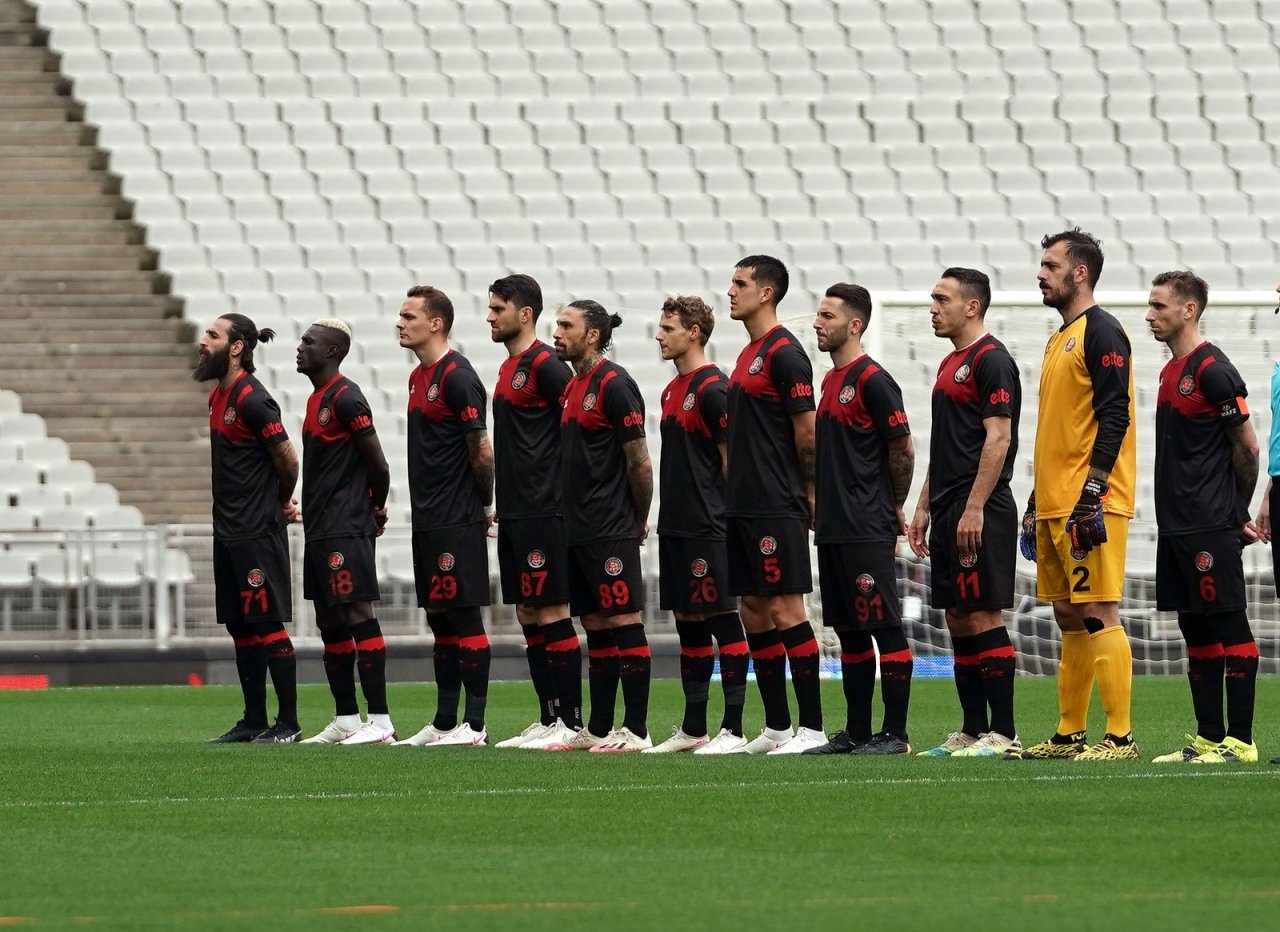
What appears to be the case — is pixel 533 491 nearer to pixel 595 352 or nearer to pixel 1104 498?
pixel 595 352

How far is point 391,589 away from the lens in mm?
17266

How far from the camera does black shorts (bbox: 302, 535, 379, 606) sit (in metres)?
10.5

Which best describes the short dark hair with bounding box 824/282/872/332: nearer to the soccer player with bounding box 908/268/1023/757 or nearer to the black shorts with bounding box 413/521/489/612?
the soccer player with bounding box 908/268/1023/757

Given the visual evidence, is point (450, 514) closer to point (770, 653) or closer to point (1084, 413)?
point (770, 653)

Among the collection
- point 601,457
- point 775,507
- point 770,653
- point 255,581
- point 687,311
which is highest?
point 687,311

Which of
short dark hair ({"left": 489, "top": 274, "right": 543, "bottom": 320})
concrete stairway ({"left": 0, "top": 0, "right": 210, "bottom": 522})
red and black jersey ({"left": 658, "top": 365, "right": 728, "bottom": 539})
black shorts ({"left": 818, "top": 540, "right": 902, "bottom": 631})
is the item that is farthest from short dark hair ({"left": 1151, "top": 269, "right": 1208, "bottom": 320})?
concrete stairway ({"left": 0, "top": 0, "right": 210, "bottom": 522})

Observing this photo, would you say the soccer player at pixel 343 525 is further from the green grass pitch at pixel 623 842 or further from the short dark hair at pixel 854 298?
the short dark hair at pixel 854 298

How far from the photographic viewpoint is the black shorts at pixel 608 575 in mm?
9828

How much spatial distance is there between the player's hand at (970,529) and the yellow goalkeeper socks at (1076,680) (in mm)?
468

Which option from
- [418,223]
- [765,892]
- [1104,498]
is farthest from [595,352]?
Answer: [418,223]

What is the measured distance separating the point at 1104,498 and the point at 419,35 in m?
15.7

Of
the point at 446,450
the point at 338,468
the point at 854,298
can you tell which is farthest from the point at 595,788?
the point at 338,468

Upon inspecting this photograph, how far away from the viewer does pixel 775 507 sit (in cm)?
936

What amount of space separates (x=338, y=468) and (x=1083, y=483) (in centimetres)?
379
